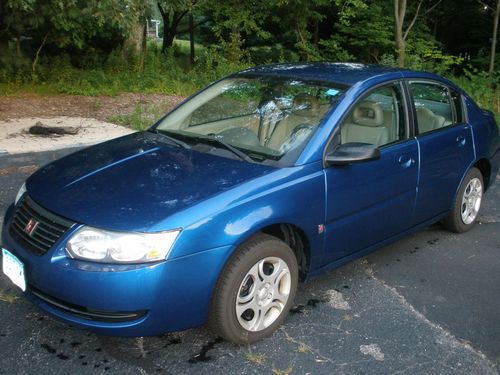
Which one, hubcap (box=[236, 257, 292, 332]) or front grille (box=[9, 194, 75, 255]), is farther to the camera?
hubcap (box=[236, 257, 292, 332])

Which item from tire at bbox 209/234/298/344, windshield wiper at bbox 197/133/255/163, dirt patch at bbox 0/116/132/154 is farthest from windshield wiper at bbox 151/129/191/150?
dirt patch at bbox 0/116/132/154

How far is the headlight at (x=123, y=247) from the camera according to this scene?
2615 millimetres

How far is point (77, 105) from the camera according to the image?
1010 cm

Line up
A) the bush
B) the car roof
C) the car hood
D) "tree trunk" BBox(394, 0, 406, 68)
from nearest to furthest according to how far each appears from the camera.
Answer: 1. the car hood
2. the car roof
3. the bush
4. "tree trunk" BBox(394, 0, 406, 68)

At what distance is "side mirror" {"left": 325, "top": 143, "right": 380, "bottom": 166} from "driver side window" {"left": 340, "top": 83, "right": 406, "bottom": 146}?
26cm

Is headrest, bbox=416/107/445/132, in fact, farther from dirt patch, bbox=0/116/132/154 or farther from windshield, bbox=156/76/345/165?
dirt patch, bbox=0/116/132/154

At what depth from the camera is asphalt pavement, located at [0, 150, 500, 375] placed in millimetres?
2861

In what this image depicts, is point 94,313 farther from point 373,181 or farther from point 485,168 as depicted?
point 485,168

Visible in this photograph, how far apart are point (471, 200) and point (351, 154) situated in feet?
7.16

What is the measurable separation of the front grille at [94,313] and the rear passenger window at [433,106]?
257 centimetres

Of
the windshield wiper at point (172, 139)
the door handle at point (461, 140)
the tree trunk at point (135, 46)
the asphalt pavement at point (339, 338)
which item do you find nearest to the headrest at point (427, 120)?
the door handle at point (461, 140)

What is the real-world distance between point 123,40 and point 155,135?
37.7 ft

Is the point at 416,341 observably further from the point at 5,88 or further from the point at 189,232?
the point at 5,88

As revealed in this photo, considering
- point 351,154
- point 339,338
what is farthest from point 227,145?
point 339,338
